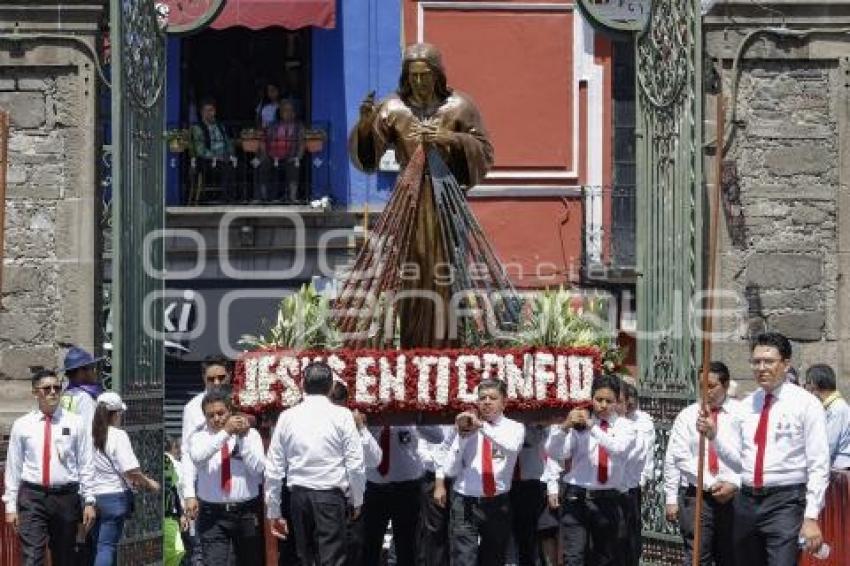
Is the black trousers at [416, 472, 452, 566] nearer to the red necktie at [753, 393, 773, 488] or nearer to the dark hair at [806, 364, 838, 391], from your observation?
the dark hair at [806, 364, 838, 391]

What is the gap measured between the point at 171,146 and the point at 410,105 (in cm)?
1081

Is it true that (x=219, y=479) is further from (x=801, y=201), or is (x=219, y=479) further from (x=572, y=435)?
(x=801, y=201)

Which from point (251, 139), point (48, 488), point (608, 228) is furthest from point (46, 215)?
point (608, 228)

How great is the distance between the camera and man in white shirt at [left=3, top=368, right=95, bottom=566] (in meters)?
16.3

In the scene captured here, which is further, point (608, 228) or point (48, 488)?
point (608, 228)

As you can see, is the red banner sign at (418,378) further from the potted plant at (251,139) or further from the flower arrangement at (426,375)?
the potted plant at (251,139)

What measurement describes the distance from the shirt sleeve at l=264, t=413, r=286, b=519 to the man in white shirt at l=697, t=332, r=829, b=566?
288 cm

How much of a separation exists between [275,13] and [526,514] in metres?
10.6

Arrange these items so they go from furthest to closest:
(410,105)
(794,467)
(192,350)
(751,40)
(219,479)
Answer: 1. (192,350)
2. (751,40)
3. (410,105)
4. (219,479)
5. (794,467)

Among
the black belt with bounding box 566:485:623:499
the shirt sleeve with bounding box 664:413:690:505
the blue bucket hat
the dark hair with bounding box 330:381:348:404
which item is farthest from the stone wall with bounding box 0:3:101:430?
the shirt sleeve with bounding box 664:413:690:505

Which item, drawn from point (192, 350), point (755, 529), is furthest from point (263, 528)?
point (192, 350)

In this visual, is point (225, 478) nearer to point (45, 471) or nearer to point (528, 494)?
point (45, 471)

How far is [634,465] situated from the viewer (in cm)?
1659

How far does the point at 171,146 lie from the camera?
2780 centimetres
